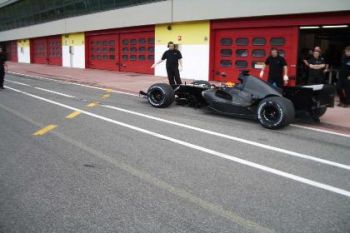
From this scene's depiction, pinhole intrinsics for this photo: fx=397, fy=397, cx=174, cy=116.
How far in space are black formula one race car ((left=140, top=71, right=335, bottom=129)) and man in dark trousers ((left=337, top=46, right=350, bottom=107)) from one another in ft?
8.76

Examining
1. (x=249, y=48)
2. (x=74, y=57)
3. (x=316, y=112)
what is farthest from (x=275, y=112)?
(x=74, y=57)

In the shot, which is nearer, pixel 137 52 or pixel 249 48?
pixel 249 48

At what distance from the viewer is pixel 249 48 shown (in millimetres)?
16078

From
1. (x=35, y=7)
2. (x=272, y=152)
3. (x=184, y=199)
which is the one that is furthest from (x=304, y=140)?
(x=35, y=7)

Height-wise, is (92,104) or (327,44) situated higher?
(327,44)

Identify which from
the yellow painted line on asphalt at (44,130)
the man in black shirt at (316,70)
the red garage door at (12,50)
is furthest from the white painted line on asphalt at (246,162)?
the red garage door at (12,50)

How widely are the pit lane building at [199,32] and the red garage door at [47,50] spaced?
721mm

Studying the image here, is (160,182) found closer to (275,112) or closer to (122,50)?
(275,112)

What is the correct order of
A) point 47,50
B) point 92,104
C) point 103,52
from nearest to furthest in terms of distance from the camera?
point 92,104
point 103,52
point 47,50

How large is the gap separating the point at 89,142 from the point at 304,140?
370cm

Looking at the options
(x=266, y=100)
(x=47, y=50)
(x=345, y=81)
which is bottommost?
(x=266, y=100)

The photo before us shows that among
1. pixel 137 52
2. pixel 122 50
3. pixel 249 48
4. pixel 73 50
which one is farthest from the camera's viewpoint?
pixel 73 50

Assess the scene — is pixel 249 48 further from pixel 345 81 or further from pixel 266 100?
pixel 266 100

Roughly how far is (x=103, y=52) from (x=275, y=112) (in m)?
20.0
